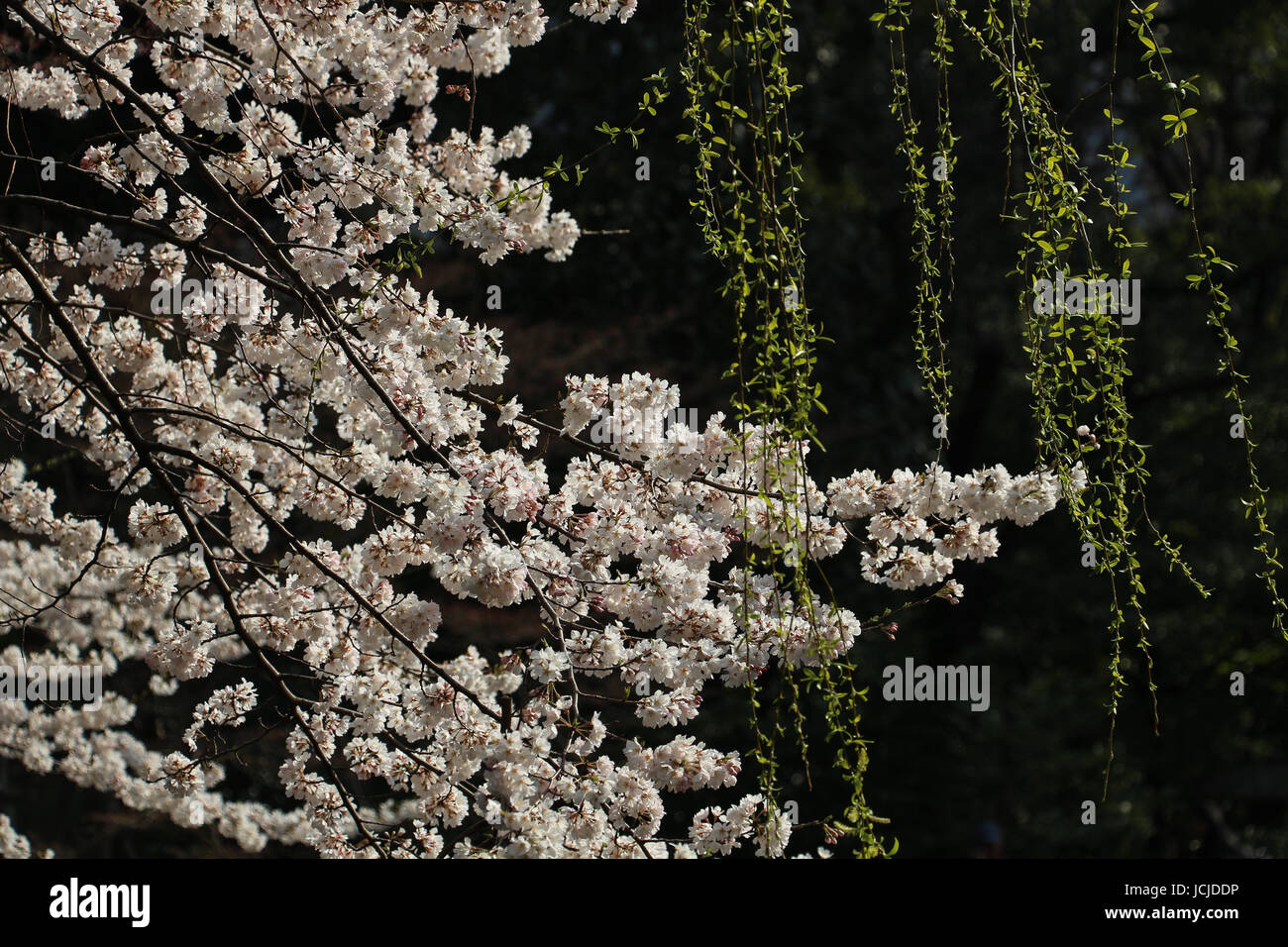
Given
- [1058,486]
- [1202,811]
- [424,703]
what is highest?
[1058,486]

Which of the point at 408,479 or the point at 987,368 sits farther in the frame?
the point at 987,368

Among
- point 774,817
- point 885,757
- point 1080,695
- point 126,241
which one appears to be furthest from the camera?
point 1080,695

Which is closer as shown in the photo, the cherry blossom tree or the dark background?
the cherry blossom tree

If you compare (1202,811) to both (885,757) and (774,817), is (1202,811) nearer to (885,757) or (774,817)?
(885,757)

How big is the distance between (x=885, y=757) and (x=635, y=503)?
17.1ft

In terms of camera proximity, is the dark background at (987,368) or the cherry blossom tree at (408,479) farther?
the dark background at (987,368)

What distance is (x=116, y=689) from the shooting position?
626 cm

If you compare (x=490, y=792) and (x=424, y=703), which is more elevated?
(x=424, y=703)

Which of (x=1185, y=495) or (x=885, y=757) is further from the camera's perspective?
(x=1185, y=495)

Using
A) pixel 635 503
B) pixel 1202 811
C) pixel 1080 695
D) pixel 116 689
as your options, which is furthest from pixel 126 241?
pixel 1202 811

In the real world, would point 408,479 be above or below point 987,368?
below

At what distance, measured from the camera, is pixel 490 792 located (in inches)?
103
